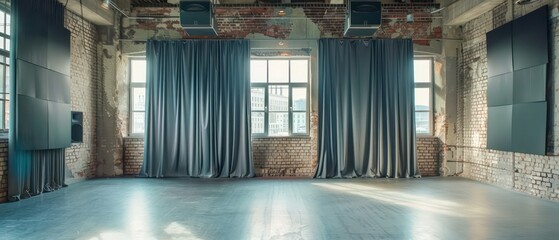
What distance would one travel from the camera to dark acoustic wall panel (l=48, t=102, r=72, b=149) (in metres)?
6.81

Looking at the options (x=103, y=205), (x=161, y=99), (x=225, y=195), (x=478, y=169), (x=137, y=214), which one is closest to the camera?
(x=137, y=214)

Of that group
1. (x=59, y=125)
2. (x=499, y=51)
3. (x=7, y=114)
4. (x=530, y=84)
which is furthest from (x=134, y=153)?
(x=530, y=84)

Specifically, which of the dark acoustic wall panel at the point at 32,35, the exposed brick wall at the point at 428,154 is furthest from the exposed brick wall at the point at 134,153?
the exposed brick wall at the point at 428,154

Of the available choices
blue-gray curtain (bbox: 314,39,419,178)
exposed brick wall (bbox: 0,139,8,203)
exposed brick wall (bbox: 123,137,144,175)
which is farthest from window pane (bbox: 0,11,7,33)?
blue-gray curtain (bbox: 314,39,419,178)

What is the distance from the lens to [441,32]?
9133 mm

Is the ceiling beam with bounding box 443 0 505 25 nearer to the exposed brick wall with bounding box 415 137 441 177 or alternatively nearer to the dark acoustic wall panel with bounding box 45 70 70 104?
the exposed brick wall with bounding box 415 137 441 177

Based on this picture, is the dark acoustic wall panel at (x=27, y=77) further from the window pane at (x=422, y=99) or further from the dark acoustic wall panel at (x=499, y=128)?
the dark acoustic wall panel at (x=499, y=128)

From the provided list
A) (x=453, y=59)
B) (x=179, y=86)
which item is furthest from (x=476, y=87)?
(x=179, y=86)

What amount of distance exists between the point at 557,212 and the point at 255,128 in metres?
5.79

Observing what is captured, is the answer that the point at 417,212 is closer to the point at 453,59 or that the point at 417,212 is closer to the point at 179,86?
the point at 453,59

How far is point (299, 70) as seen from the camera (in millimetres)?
9320

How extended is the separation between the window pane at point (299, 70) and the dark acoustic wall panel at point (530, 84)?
4132 mm

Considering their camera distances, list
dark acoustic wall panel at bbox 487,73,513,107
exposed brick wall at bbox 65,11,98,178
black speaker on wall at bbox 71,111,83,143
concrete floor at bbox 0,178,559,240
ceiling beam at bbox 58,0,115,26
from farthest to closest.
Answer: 1. exposed brick wall at bbox 65,11,98,178
2. black speaker on wall at bbox 71,111,83,143
3. ceiling beam at bbox 58,0,115,26
4. dark acoustic wall panel at bbox 487,73,513,107
5. concrete floor at bbox 0,178,559,240

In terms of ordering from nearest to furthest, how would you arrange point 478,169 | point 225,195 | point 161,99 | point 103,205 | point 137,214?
point 137,214 < point 103,205 < point 225,195 < point 478,169 < point 161,99
